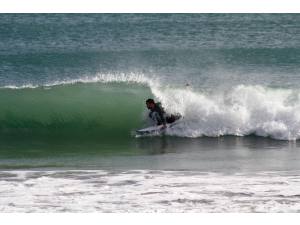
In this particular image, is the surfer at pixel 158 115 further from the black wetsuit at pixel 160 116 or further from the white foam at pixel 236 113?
the white foam at pixel 236 113

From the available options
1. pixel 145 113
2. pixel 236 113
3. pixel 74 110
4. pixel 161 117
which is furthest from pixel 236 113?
pixel 74 110

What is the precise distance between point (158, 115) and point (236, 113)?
6.12 feet

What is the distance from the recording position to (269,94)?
1938cm

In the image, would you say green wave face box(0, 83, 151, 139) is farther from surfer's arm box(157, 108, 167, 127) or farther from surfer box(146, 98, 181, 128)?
surfer's arm box(157, 108, 167, 127)

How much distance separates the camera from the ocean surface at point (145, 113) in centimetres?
1228

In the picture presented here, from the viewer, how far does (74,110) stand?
66.6 ft

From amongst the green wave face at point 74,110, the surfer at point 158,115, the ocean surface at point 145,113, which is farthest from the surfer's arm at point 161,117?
the green wave face at point 74,110

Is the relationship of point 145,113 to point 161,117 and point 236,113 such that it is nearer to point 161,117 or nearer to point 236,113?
point 161,117

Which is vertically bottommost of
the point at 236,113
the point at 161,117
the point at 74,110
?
the point at 161,117

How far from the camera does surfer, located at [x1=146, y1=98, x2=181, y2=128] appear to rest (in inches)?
685

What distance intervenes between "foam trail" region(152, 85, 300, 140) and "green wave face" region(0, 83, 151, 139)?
1197 millimetres

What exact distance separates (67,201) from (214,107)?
7379mm

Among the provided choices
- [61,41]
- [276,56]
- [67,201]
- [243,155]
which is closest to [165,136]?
[243,155]

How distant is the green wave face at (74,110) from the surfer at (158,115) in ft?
3.43
